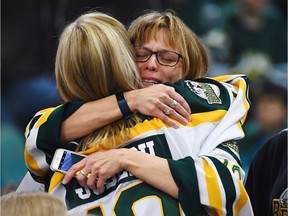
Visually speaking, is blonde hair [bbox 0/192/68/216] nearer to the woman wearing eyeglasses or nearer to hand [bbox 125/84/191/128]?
the woman wearing eyeglasses

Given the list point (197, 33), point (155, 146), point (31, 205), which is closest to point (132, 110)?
point (155, 146)

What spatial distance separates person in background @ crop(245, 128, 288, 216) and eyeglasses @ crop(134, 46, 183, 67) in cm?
56

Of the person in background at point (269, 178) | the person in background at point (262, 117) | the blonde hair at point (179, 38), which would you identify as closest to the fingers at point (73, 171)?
the blonde hair at point (179, 38)

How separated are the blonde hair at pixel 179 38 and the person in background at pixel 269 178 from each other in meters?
0.43

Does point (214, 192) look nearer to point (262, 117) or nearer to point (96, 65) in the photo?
point (96, 65)

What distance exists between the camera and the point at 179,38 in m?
2.67

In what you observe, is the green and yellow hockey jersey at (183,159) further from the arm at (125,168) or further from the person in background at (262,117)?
the person in background at (262,117)

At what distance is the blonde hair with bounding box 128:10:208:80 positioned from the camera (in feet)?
8.75

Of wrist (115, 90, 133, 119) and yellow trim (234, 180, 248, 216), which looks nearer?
yellow trim (234, 180, 248, 216)

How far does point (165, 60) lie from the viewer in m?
2.65

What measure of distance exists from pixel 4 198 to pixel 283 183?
48.1 inches

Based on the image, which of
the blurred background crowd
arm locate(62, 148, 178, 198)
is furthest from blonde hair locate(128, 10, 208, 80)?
the blurred background crowd

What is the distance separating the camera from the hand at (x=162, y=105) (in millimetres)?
2436

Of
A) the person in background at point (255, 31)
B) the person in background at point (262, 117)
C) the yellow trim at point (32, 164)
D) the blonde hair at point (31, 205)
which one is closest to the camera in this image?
the blonde hair at point (31, 205)
